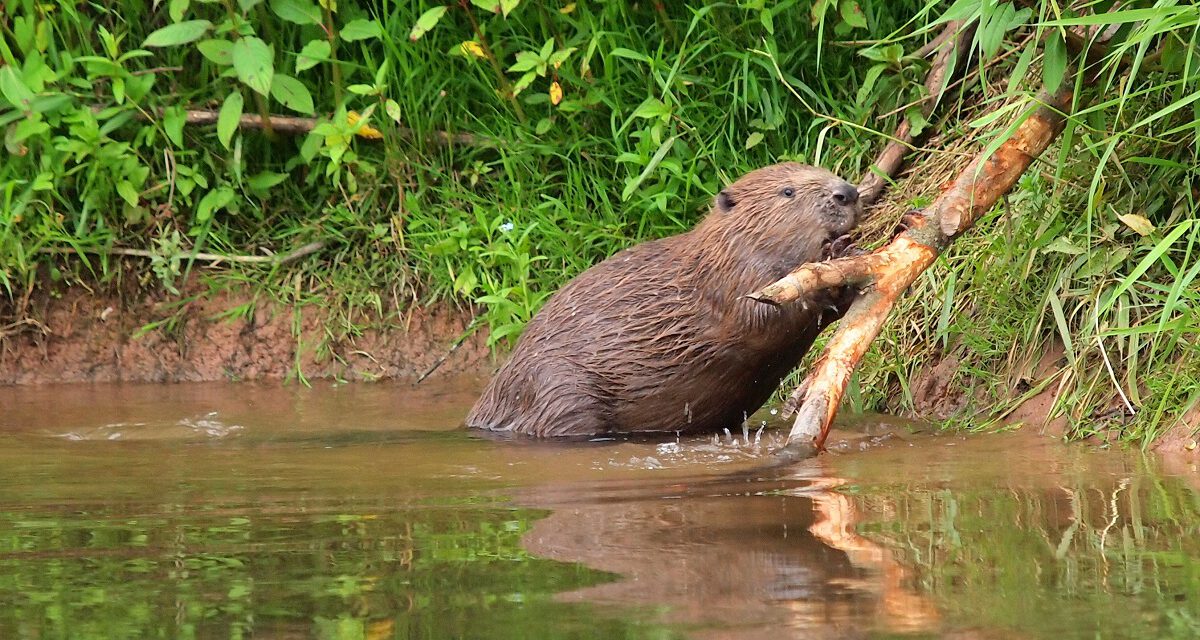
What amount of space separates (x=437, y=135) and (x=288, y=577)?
3603mm

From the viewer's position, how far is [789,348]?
4223 mm

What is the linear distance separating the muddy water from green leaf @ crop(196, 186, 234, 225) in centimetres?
Result: 166

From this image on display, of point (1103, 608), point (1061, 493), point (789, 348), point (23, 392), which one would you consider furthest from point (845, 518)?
point (23, 392)

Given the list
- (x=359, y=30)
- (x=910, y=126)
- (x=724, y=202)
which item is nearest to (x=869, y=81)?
(x=910, y=126)

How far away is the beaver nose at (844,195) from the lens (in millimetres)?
4141

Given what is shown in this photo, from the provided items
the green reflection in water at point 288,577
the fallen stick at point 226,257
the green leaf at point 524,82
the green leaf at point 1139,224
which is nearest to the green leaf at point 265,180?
the fallen stick at point 226,257

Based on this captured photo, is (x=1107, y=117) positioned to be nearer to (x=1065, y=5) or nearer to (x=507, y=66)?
(x=1065, y=5)

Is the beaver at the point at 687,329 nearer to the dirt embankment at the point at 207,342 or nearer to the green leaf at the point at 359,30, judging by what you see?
the dirt embankment at the point at 207,342

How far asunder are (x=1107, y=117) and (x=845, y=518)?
6.36ft

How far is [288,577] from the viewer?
7.47 ft

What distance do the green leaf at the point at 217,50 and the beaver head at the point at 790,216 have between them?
1.94m

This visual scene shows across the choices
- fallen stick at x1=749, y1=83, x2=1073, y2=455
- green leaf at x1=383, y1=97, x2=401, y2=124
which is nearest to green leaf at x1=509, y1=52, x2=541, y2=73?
green leaf at x1=383, y1=97, x2=401, y2=124

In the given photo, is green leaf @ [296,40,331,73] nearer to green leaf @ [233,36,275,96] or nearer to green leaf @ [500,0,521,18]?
green leaf @ [233,36,275,96]

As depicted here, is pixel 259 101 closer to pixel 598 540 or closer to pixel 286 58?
pixel 286 58
